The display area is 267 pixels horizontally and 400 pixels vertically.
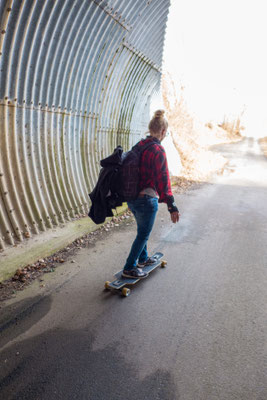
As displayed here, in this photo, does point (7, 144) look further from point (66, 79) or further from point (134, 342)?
point (134, 342)

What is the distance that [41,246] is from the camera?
5.51 metres

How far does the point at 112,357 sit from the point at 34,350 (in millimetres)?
799

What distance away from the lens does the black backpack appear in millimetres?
4121

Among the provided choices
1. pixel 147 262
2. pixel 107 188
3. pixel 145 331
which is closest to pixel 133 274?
pixel 147 262

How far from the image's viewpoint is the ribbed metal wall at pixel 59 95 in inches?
211

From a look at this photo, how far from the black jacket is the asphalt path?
3.70ft

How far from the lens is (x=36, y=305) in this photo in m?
4.02

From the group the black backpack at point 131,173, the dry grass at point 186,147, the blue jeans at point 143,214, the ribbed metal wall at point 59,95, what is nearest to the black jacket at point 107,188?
the black backpack at point 131,173

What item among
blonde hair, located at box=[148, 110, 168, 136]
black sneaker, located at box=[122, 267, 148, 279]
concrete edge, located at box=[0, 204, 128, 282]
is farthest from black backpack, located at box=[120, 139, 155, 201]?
concrete edge, located at box=[0, 204, 128, 282]

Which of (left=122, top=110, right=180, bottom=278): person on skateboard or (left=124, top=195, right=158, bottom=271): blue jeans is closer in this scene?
(left=122, top=110, right=180, bottom=278): person on skateboard

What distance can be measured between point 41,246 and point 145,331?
2711mm

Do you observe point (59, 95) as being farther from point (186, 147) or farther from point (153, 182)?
point (186, 147)

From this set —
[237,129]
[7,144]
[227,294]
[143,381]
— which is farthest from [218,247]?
[237,129]

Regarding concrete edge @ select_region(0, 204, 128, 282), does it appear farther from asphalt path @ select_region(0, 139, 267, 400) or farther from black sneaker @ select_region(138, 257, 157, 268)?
black sneaker @ select_region(138, 257, 157, 268)
